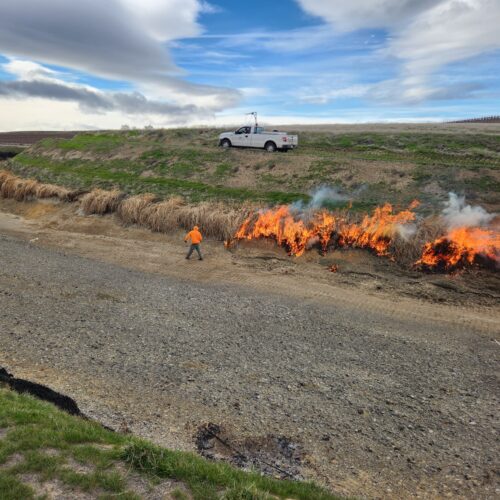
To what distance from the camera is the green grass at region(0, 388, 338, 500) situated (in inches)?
235

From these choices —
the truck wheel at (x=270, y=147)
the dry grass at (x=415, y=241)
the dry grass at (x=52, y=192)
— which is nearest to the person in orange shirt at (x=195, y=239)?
the dry grass at (x=415, y=241)

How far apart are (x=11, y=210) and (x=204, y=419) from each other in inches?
1165

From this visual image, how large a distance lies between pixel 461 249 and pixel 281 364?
10973 mm

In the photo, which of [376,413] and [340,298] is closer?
[376,413]

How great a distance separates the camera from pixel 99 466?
21.0 feet

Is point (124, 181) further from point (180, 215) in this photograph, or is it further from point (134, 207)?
point (180, 215)

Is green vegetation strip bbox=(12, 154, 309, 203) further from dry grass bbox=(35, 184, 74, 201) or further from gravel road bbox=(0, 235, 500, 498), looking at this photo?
gravel road bbox=(0, 235, 500, 498)

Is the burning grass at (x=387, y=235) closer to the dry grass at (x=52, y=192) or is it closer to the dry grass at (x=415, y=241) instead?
the dry grass at (x=415, y=241)

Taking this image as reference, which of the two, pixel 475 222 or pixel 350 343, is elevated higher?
pixel 475 222

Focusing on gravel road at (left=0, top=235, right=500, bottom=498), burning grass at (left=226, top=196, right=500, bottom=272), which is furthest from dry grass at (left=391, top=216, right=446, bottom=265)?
gravel road at (left=0, top=235, right=500, bottom=498)

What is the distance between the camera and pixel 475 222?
62.8 ft

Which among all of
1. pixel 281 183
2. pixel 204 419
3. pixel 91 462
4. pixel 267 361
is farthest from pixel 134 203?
pixel 91 462

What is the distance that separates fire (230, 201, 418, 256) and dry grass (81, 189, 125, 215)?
1034cm

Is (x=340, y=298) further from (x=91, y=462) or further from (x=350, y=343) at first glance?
(x=91, y=462)
